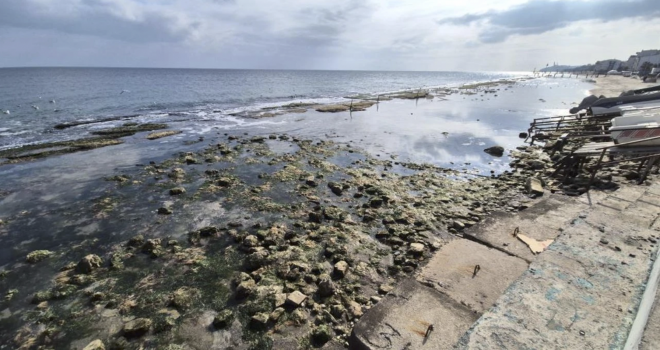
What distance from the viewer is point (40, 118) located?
36250 mm

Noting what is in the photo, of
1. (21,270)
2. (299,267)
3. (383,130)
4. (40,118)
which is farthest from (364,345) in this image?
(40,118)

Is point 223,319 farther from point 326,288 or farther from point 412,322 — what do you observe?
point 412,322

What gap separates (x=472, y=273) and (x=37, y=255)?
13.3 meters

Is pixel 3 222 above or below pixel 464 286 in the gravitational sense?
below

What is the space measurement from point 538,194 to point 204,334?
14306 millimetres

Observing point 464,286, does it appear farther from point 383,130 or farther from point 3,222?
point 383,130

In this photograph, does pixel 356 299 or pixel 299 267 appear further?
pixel 299 267

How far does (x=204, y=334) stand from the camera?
693cm

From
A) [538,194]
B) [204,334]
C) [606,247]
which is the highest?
[606,247]

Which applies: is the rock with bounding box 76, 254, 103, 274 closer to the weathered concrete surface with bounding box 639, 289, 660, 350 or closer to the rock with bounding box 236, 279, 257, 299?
the rock with bounding box 236, 279, 257, 299

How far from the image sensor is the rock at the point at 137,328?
683 cm

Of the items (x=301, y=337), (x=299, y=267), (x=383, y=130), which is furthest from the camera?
(x=383, y=130)

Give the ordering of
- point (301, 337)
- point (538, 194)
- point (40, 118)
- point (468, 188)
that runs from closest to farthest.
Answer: point (301, 337) < point (538, 194) < point (468, 188) < point (40, 118)

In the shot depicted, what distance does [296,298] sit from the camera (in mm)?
7543
